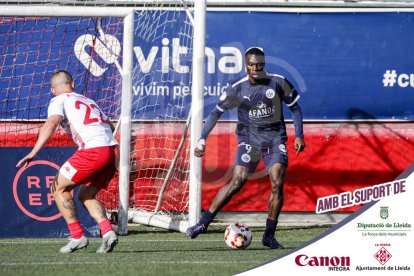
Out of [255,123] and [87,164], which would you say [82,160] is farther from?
[255,123]

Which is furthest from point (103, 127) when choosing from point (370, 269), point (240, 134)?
point (370, 269)

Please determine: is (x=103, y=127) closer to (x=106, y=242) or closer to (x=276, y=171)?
(x=106, y=242)

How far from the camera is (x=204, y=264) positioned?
9.03 meters

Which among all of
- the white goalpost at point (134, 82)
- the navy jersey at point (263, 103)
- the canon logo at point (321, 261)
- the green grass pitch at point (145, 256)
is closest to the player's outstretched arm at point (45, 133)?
the green grass pitch at point (145, 256)

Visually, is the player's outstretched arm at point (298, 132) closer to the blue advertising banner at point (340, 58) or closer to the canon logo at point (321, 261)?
the blue advertising banner at point (340, 58)

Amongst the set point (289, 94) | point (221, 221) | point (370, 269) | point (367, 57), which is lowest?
point (370, 269)

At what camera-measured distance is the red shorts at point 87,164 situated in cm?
1021

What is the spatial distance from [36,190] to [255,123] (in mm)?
2904

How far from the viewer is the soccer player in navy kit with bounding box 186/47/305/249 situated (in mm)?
11570

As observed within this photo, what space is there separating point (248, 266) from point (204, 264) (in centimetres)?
45

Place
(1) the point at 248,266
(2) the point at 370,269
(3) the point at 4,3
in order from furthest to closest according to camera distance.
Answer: (3) the point at 4,3 → (1) the point at 248,266 → (2) the point at 370,269

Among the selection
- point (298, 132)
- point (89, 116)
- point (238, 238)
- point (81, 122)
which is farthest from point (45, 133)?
point (298, 132)

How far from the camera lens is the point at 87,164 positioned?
33.5 ft

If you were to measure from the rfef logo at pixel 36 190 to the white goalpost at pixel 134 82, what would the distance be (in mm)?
1428
